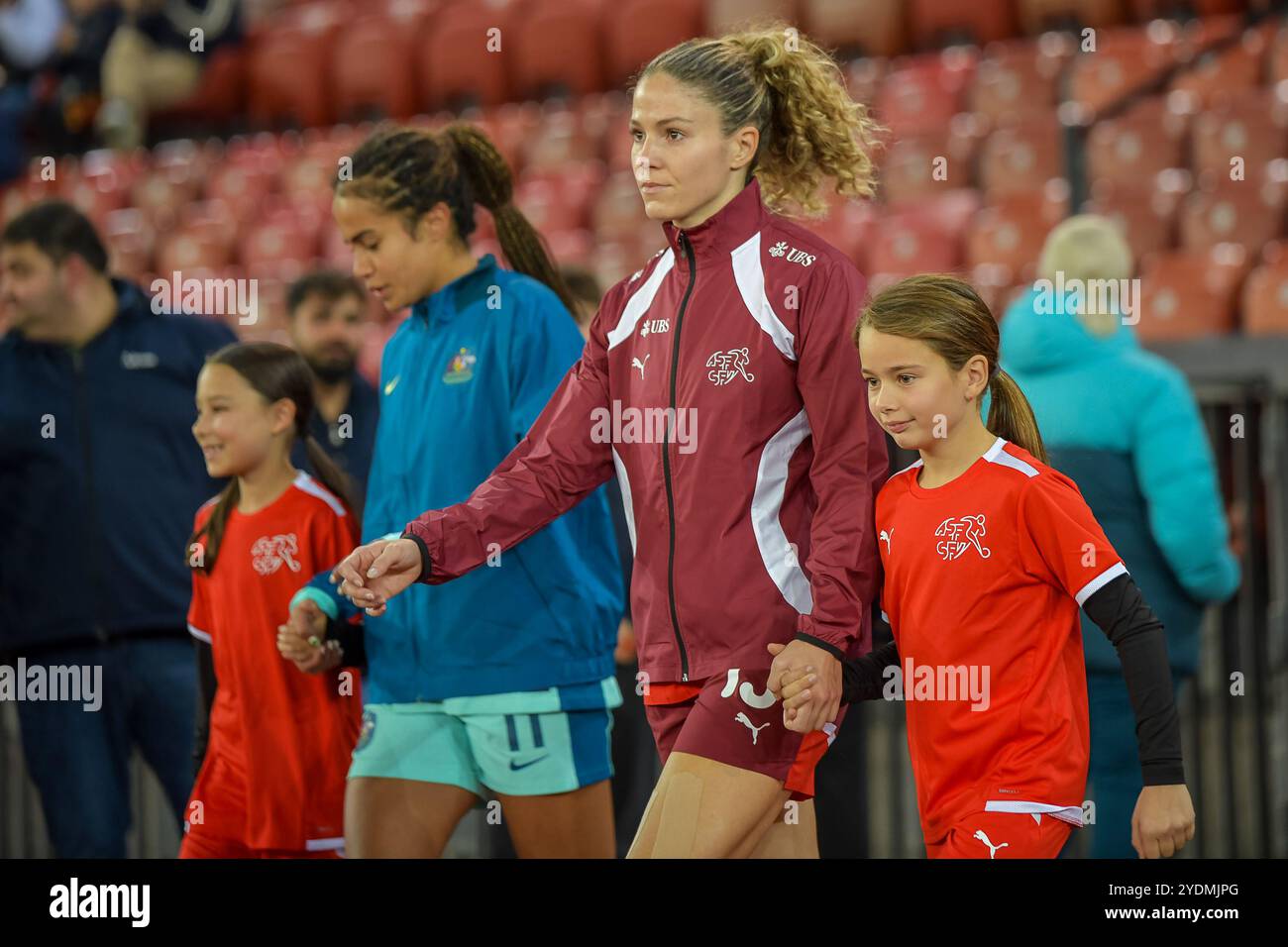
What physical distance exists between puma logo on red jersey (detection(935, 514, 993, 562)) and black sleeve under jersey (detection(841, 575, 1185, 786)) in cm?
19

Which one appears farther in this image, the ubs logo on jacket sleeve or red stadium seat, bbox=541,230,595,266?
red stadium seat, bbox=541,230,595,266

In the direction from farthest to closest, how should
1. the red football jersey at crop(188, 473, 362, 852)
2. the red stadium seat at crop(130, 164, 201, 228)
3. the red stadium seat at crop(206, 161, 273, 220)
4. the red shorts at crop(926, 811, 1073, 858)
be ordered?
the red stadium seat at crop(130, 164, 201, 228)
the red stadium seat at crop(206, 161, 273, 220)
the red football jersey at crop(188, 473, 362, 852)
the red shorts at crop(926, 811, 1073, 858)

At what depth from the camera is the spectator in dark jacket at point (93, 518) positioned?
13.6 ft

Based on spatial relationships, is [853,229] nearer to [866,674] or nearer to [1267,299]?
[1267,299]

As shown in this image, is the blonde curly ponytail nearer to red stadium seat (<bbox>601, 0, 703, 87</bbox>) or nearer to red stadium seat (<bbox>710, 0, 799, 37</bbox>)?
red stadium seat (<bbox>710, 0, 799, 37</bbox>)

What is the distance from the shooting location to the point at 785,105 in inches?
117

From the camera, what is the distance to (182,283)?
4.54 meters

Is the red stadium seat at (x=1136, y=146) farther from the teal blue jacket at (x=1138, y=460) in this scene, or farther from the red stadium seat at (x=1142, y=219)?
the teal blue jacket at (x=1138, y=460)

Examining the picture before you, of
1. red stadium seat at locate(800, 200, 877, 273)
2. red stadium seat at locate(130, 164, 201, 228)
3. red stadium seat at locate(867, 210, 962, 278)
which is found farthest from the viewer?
red stadium seat at locate(130, 164, 201, 228)

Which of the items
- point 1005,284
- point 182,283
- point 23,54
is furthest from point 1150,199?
point 23,54

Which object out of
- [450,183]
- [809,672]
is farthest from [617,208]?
[809,672]

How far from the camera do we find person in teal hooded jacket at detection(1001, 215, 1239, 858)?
3859 mm

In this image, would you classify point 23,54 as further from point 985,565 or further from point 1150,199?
point 985,565

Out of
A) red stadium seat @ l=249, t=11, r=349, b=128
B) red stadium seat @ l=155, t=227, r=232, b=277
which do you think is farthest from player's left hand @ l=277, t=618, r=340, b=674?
red stadium seat @ l=249, t=11, r=349, b=128
